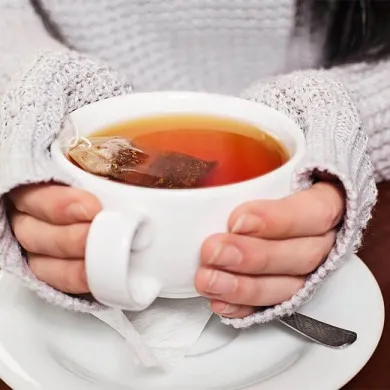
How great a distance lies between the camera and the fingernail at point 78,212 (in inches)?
12.7

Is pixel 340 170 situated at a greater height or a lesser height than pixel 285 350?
greater

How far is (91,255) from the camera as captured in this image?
298 mm

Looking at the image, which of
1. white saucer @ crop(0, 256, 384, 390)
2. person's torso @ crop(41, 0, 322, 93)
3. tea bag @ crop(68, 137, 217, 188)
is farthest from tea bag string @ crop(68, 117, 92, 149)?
person's torso @ crop(41, 0, 322, 93)

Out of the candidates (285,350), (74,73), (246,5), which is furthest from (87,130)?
(246,5)

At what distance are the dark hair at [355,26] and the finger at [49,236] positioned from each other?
1.36ft

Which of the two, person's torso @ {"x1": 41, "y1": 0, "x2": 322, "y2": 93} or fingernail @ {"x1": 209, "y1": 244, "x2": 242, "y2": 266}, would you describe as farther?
person's torso @ {"x1": 41, "y1": 0, "x2": 322, "y2": 93}

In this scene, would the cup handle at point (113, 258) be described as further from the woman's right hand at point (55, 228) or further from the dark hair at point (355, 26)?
the dark hair at point (355, 26)

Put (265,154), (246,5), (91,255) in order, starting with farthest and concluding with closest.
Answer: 1. (246,5)
2. (265,154)
3. (91,255)

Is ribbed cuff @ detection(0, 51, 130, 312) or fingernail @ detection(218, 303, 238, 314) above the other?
ribbed cuff @ detection(0, 51, 130, 312)

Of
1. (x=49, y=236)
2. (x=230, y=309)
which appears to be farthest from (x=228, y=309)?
(x=49, y=236)

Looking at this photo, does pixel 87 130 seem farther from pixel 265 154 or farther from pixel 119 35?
pixel 119 35

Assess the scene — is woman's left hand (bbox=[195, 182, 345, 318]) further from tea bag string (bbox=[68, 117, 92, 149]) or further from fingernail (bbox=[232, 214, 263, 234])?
tea bag string (bbox=[68, 117, 92, 149])

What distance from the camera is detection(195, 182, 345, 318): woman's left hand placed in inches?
12.7

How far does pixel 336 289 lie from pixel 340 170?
0.10m
